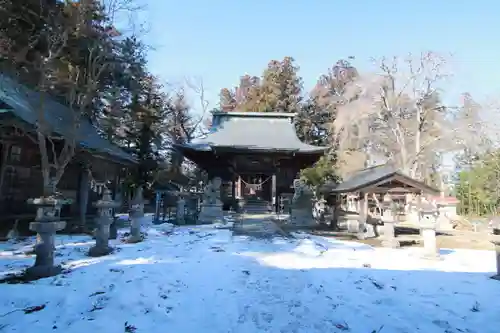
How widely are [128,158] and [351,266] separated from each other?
10.7 m

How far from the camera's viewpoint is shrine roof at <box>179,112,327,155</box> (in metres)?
18.3

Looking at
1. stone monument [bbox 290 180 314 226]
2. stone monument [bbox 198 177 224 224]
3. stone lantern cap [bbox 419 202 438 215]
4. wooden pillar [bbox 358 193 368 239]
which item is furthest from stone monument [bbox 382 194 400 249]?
stone monument [bbox 198 177 224 224]

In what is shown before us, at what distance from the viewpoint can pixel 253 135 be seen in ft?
69.5

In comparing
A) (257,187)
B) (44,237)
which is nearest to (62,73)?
(44,237)

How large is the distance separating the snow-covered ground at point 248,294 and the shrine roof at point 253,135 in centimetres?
1111

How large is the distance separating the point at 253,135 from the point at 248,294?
1699 centimetres

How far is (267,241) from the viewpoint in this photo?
943 centimetres

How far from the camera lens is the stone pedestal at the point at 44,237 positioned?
17.0 feet

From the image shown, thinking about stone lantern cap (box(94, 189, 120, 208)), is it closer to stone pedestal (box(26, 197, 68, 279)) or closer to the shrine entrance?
stone pedestal (box(26, 197, 68, 279))

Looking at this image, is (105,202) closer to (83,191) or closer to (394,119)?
(83,191)

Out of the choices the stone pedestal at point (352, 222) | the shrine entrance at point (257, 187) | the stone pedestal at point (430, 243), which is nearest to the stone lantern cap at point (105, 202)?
the stone pedestal at point (430, 243)

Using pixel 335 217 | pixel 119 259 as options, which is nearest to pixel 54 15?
pixel 119 259

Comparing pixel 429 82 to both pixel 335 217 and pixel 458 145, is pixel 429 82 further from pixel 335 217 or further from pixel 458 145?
pixel 335 217

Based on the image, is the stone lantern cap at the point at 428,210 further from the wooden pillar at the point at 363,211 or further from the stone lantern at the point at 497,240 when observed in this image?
the wooden pillar at the point at 363,211
